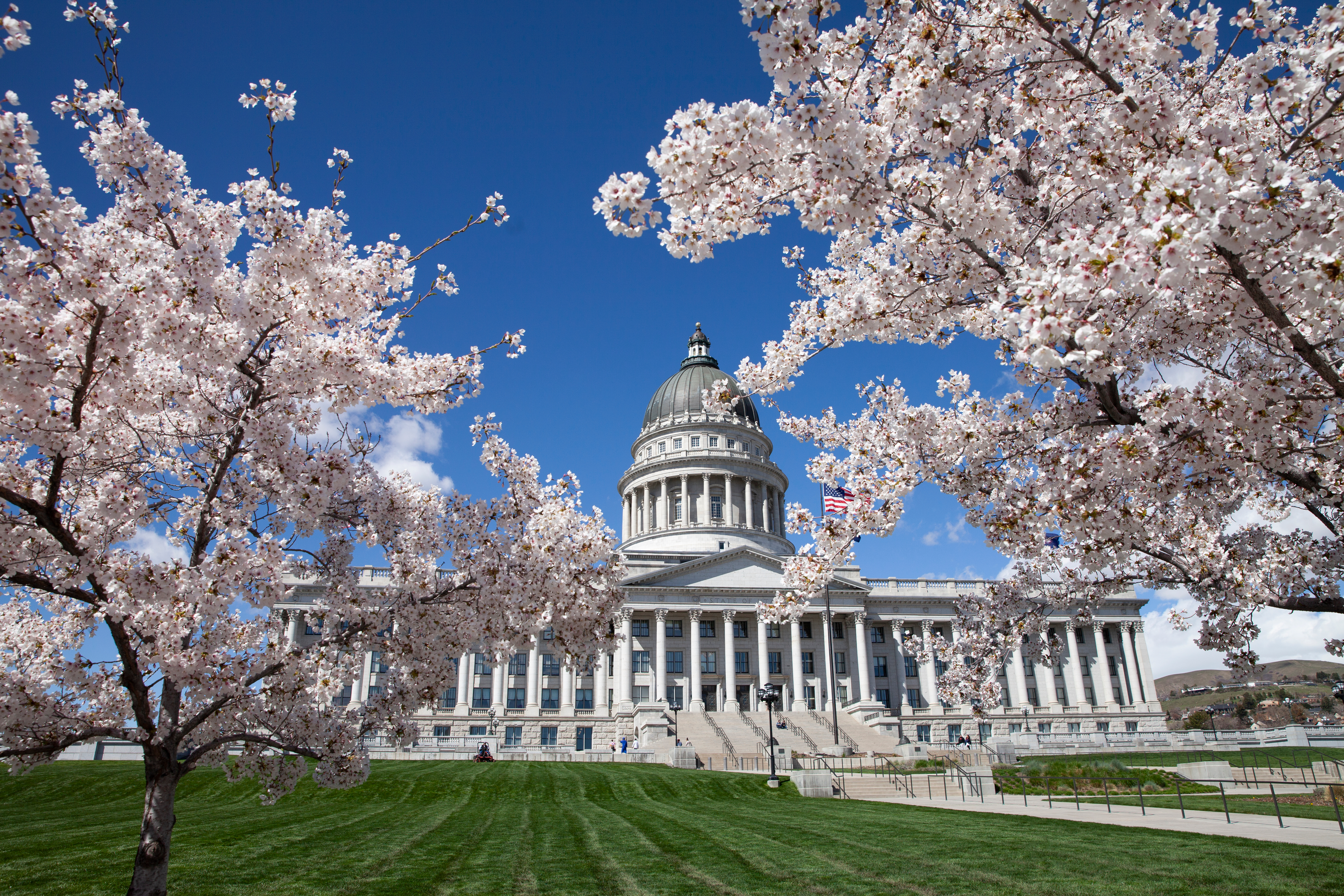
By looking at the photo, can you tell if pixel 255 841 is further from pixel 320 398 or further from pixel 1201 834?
pixel 1201 834

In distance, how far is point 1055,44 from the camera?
7.99m

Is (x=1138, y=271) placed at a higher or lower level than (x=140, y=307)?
lower

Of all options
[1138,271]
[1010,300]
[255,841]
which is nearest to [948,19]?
[1010,300]

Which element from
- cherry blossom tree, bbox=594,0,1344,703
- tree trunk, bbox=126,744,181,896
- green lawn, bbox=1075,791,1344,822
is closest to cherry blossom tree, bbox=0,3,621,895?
tree trunk, bbox=126,744,181,896

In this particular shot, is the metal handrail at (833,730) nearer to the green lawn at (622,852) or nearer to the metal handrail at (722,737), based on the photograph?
the metal handrail at (722,737)

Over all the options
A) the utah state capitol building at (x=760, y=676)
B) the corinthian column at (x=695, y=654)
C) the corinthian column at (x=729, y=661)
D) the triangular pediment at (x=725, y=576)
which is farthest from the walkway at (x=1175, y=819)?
the triangular pediment at (x=725, y=576)

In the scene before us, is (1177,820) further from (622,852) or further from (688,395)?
(688,395)

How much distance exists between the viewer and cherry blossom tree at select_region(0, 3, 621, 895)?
7273 millimetres

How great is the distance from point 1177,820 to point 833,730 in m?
40.1

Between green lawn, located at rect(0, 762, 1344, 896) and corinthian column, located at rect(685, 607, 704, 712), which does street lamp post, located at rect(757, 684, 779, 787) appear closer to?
green lawn, located at rect(0, 762, 1344, 896)

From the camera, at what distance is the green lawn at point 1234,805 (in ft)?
73.7

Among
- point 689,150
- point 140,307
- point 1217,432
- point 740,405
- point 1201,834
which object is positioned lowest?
point 1201,834

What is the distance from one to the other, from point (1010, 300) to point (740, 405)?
8004 cm

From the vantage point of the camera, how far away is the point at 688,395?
97750 millimetres
